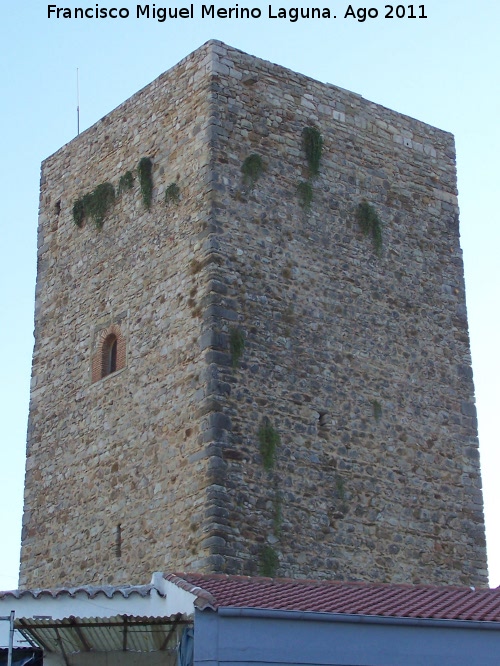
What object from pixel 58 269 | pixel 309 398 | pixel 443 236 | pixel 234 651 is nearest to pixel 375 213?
pixel 443 236

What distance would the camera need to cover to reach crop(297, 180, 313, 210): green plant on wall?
58.7 feet

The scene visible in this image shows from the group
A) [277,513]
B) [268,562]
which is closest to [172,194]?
[277,513]

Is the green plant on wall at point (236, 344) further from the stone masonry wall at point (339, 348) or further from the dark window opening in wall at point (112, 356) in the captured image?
the dark window opening in wall at point (112, 356)

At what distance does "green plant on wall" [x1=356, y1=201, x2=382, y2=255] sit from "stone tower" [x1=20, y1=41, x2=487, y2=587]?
0.10ft

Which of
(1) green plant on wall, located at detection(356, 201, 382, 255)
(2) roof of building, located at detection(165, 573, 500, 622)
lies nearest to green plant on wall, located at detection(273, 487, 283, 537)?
(2) roof of building, located at detection(165, 573, 500, 622)

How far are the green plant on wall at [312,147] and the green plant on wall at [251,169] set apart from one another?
2.93 feet

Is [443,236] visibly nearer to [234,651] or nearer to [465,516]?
[465,516]

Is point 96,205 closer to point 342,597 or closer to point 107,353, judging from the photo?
point 107,353

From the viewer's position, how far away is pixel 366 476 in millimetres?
17109

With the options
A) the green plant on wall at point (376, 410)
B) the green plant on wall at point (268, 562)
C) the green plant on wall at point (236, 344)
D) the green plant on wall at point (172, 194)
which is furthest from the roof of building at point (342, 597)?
the green plant on wall at point (172, 194)

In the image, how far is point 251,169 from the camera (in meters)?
17.4

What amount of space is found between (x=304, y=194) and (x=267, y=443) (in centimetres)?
345

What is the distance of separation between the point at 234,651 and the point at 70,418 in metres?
7.40

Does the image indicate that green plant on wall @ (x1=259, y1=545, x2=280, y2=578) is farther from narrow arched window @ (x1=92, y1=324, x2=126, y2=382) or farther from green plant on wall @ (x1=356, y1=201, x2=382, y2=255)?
green plant on wall @ (x1=356, y1=201, x2=382, y2=255)
